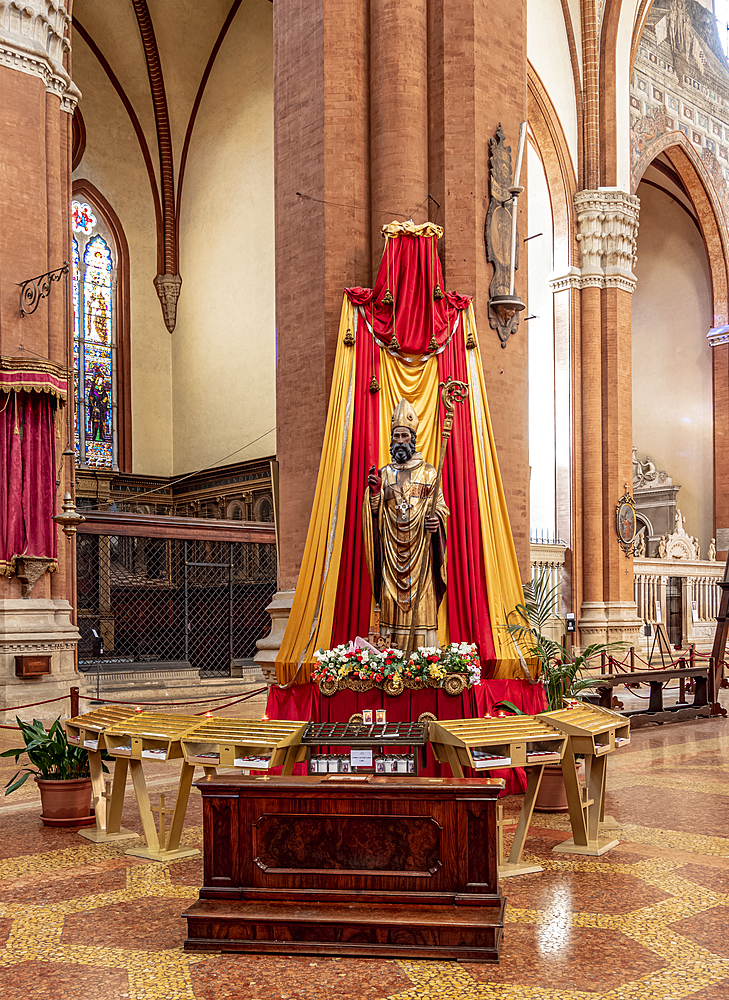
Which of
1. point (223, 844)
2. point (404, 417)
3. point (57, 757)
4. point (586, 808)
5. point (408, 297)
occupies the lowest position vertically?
point (586, 808)

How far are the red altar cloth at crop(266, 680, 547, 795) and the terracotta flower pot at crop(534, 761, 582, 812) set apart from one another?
0.37 metres

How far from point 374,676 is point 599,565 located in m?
12.4

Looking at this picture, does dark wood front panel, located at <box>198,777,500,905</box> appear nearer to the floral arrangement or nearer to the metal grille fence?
the floral arrangement

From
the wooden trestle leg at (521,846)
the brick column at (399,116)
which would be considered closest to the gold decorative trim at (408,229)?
the brick column at (399,116)

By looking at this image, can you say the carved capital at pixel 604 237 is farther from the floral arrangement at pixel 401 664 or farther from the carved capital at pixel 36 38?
the floral arrangement at pixel 401 664

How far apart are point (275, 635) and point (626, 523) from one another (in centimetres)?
1150

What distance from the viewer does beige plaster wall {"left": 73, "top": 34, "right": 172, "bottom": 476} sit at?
2261 cm

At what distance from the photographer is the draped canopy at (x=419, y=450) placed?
7254mm

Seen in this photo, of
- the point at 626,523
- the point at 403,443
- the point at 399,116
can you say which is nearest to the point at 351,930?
the point at 403,443

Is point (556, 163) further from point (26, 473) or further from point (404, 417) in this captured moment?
point (404, 417)

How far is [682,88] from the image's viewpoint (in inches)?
877

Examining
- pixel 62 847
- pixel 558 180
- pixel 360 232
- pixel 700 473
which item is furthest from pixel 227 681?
pixel 700 473

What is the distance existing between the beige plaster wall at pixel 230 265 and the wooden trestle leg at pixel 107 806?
14125 millimetres

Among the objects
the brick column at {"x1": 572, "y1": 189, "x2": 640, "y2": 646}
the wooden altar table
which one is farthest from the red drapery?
the brick column at {"x1": 572, "y1": 189, "x2": 640, "y2": 646}
